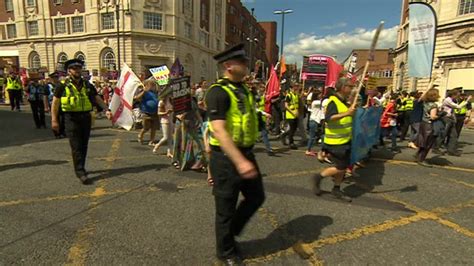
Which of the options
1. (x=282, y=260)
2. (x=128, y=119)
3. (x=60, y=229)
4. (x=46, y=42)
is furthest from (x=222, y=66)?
(x=46, y=42)

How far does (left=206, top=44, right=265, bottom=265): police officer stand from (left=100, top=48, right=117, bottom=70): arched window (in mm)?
37017

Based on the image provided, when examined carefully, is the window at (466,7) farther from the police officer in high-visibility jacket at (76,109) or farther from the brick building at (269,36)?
the brick building at (269,36)

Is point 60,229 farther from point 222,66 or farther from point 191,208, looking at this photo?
point 222,66

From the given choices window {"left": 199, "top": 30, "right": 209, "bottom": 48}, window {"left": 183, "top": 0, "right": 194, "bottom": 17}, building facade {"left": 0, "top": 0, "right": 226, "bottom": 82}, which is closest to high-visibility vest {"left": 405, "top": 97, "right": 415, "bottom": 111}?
building facade {"left": 0, "top": 0, "right": 226, "bottom": 82}

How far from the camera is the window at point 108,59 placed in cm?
3628

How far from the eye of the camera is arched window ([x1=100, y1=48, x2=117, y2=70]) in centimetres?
3624

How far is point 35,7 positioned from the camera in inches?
1543

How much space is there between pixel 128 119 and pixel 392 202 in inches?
232

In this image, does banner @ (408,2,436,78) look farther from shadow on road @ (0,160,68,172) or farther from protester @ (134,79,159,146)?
shadow on road @ (0,160,68,172)

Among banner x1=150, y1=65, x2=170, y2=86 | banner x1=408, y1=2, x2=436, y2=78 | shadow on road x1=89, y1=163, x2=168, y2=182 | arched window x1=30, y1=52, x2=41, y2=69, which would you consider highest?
arched window x1=30, y1=52, x2=41, y2=69

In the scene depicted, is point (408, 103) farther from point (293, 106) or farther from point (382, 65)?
point (382, 65)

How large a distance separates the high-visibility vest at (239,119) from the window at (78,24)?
137 ft

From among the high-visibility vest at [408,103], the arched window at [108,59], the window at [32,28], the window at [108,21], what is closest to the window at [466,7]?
the high-visibility vest at [408,103]

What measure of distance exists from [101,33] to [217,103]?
38787mm
